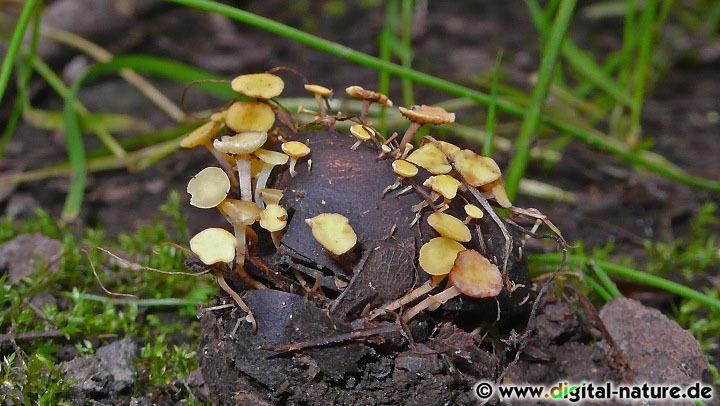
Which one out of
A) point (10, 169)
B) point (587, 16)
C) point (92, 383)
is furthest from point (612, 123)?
point (10, 169)

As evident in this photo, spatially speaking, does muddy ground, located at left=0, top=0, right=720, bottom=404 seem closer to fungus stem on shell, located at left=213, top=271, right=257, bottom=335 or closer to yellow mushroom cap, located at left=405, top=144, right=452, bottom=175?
fungus stem on shell, located at left=213, top=271, right=257, bottom=335

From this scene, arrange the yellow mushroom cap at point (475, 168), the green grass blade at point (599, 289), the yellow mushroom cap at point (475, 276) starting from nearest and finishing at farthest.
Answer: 1. the yellow mushroom cap at point (475, 276)
2. the yellow mushroom cap at point (475, 168)
3. the green grass blade at point (599, 289)

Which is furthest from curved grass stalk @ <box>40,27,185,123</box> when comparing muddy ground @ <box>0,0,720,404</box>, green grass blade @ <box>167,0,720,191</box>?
green grass blade @ <box>167,0,720,191</box>

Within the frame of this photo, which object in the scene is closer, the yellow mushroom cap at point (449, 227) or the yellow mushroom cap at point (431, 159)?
the yellow mushroom cap at point (449, 227)

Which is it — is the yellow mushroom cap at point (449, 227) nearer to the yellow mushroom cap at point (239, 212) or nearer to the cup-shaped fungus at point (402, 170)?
the cup-shaped fungus at point (402, 170)

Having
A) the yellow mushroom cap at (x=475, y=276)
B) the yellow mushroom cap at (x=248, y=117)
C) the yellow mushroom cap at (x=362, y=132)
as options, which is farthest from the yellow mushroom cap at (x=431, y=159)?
the yellow mushroom cap at (x=248, y=117)

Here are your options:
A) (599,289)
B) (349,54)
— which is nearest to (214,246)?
(349,54)
